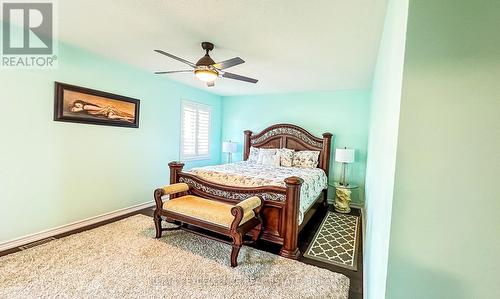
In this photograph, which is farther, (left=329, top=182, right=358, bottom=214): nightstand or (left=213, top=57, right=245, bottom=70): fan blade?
(left=329, top=182, right=358, bottom=214): nightstand

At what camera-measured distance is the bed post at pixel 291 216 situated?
2521mm

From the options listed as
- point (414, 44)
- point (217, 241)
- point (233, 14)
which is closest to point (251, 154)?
point (217, 241)

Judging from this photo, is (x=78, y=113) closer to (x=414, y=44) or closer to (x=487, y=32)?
(x=414, y=44)

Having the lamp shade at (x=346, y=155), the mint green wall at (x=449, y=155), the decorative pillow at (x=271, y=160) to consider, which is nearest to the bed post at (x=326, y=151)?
the lamp shade at (x=346, y=155)

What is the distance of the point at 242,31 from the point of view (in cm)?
223

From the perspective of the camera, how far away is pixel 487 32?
0.71m

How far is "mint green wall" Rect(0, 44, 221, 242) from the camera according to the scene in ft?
8.17

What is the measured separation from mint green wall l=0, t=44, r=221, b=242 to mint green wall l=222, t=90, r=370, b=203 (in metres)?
1.90

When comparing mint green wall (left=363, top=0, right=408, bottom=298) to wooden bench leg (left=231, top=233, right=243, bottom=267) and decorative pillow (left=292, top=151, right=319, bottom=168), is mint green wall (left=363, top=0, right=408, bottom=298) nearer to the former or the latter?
wooden bench leg (left=231, top=233, right=243, bottom=267)

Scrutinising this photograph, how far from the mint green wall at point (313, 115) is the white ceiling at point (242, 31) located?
1.09 metres

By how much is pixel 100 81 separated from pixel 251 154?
3164 mm

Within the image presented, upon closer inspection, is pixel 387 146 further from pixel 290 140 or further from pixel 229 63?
pixel 290 140

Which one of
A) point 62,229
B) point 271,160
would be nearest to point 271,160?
point 271,160

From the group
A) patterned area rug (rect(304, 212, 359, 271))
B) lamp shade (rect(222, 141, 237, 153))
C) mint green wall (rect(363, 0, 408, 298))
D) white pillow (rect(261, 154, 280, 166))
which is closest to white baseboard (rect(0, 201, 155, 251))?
lamp shade (rect(222, 141, 237, 153))
